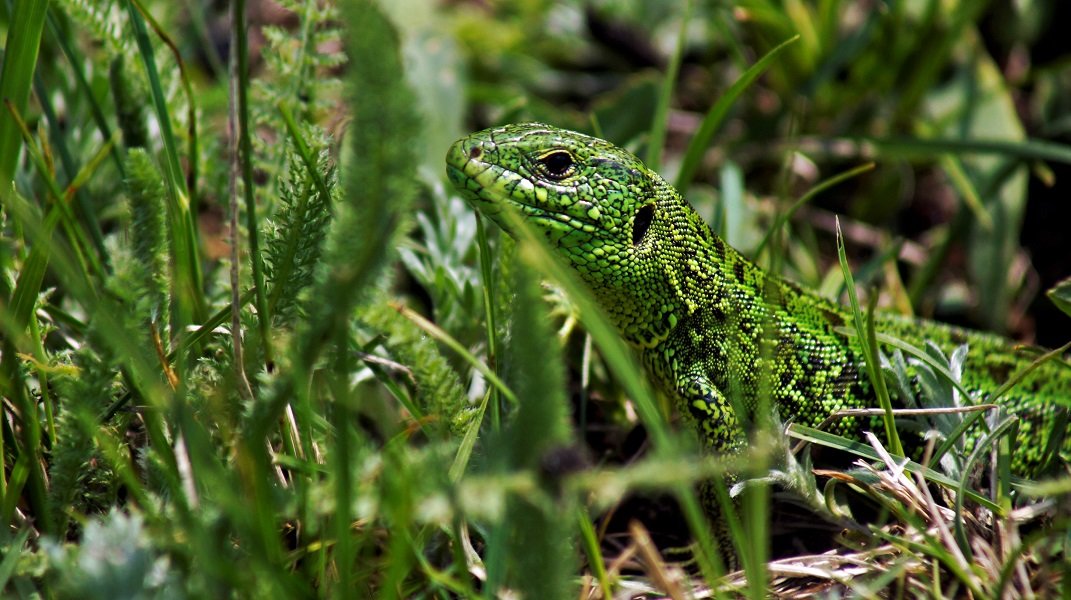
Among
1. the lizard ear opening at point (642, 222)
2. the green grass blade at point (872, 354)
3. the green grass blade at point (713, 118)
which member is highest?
the green grass blade at point (713, 118)

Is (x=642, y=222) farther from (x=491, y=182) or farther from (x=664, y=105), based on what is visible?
(x=664, y=105)

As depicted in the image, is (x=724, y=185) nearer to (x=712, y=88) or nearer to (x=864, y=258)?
(x=864, y=258)

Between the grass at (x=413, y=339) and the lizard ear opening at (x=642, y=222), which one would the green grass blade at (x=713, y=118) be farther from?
the lizard ear opening at (x=642, y=222)

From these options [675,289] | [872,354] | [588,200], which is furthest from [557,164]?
[872,354]

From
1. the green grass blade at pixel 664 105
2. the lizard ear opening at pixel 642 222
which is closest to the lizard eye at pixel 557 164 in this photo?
the lizard ear opening at pixel 642 222

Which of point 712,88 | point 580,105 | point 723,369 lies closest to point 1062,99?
point 712,88

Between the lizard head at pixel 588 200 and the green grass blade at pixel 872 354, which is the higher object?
the lizard head at pixel 588 200

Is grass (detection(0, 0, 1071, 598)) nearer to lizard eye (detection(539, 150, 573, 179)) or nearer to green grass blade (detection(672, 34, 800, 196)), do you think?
green grass blade (detection(672, 34, 800, 196))
